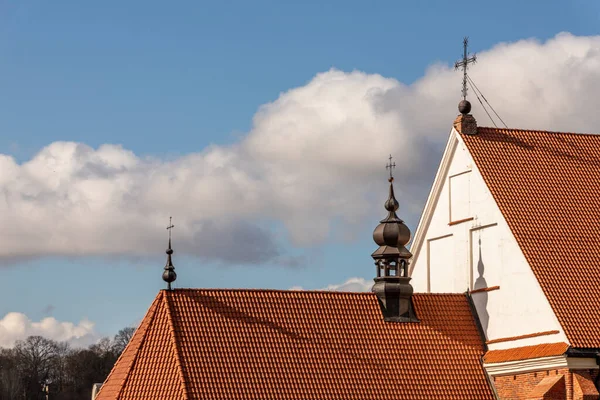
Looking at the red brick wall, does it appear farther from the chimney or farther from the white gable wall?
the chimney

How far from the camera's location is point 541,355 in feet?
110

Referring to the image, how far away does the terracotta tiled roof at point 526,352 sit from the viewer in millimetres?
33219

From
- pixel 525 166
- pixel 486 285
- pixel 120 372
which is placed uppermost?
pixel 525 166

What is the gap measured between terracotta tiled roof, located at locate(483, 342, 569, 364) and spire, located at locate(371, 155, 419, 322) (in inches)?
90.6

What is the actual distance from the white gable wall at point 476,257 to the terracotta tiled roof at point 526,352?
6.9 inches

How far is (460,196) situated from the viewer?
125 feet

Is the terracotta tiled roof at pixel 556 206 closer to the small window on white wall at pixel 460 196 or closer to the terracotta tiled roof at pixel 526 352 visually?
the terracotta tiled roof at pixel 526 352

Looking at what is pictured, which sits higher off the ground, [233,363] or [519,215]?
[519,215]

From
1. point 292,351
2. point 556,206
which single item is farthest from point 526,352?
point 292,351

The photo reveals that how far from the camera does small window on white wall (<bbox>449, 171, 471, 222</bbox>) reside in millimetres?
37625

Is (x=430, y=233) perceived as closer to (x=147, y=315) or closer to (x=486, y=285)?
(x=486, y=285)

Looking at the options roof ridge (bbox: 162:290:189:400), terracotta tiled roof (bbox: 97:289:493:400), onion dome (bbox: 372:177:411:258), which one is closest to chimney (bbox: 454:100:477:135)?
onion dome (bbox: 372:177:411:258)

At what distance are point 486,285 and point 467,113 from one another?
5237mm

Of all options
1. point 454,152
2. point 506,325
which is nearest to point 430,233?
point 454,152
